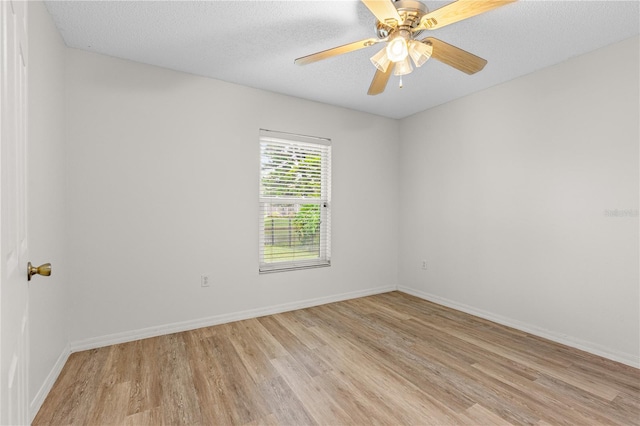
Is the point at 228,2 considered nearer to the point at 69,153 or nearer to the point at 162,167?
the point at 162,167

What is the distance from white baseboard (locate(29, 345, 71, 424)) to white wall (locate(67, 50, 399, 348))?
0.19m

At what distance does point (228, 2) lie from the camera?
1.95 m

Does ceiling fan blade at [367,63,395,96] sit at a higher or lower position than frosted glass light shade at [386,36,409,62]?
higher

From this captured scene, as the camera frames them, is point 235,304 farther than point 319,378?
Yes

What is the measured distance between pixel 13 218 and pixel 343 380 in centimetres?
198

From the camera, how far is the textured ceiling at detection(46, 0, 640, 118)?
199 cm

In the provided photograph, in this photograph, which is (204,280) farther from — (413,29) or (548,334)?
(548,334)

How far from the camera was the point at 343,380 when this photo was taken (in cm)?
208

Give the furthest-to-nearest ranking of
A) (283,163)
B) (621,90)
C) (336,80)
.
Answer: (283,163), (336,80), (621,90)

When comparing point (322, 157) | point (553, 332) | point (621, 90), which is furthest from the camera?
point (322, 157)

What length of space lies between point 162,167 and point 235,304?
1.56 meters

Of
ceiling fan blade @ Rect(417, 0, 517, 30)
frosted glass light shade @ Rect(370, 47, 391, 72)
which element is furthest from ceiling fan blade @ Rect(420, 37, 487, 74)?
frosted glass light shade @ Rect(370, 47, 391, 72)

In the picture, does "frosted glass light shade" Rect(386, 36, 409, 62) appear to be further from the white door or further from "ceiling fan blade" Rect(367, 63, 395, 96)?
the white door

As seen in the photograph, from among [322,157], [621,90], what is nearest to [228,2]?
[322,157]
